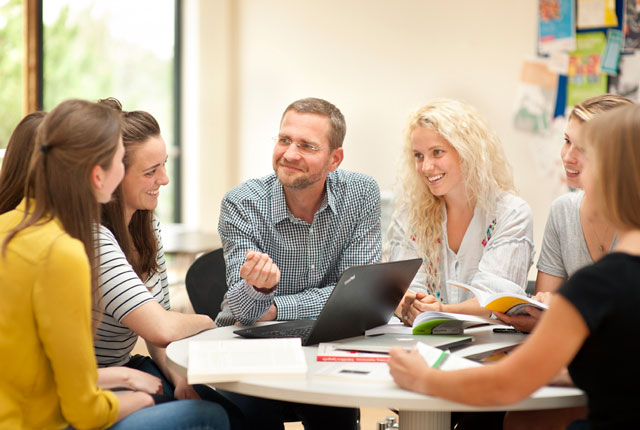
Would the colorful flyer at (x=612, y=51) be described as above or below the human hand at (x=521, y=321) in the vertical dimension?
above

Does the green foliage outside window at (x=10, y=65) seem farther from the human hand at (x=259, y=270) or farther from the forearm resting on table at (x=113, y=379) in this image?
the forearm resting on table at (x=113, y=379)

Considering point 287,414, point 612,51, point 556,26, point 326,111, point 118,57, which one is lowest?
point 287,414

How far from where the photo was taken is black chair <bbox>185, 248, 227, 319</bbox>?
99.0 inches

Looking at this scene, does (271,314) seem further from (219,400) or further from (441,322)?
(441,322)

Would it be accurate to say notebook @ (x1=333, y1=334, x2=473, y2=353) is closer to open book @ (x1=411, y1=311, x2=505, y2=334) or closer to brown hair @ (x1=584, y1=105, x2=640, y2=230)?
open book @ (x1=411, y1=311, x2=505, y2=334)

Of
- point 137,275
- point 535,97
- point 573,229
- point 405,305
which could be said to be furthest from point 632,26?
point 137,275

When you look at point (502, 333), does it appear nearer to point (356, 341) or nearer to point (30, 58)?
point (356, 341)

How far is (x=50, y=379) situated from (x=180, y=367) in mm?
276

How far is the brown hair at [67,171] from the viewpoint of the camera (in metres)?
1.54

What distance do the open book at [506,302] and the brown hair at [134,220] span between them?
91 centimetres

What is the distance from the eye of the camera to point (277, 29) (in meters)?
5.64

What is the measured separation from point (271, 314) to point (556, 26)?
2843 millimetres

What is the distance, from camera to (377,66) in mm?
5082

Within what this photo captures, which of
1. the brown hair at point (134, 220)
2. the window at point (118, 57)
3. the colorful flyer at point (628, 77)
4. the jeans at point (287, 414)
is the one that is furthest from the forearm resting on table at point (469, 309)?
the window at point (118, 57)
